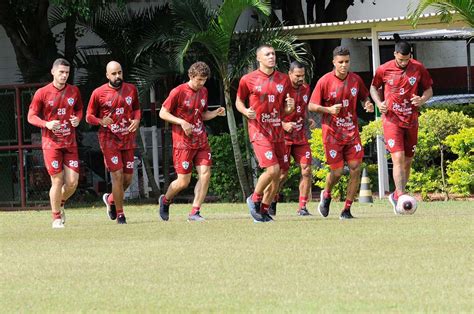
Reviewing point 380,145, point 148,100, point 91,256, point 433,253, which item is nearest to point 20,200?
point 148,100

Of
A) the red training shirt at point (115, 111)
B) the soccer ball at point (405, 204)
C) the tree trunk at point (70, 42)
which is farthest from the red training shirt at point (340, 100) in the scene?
the tree trunk at point (70, 42)

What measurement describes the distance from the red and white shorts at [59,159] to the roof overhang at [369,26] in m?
6.83

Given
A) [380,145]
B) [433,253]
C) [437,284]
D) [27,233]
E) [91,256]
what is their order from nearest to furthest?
1. [437,284]
2. [433,253]
3. [91,256]
4. [27,233]
5. [380,145]

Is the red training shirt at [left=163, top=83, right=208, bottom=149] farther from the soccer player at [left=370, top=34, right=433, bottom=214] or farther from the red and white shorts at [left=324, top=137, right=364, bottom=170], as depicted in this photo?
the soccer player at [left=370, top=34, right=433, bottom=214]

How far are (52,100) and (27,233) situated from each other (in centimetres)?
179

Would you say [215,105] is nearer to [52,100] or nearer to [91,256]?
[52,100]

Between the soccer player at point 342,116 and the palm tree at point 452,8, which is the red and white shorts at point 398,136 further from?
the palm tree at point 452,8

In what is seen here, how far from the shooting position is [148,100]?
91.5 feet

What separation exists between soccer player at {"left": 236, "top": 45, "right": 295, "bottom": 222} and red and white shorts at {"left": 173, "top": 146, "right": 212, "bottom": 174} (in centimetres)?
94

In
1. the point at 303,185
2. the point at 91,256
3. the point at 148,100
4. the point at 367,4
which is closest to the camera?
the point at 91,256

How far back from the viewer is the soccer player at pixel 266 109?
17.1 meters

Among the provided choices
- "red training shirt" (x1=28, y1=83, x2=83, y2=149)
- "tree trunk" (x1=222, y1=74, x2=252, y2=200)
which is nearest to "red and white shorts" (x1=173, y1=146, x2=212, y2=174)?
"red training shirt" (x1=28, y1=83, x2=83, y2=149)

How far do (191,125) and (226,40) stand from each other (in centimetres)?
545

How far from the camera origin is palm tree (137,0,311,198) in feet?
74.7
